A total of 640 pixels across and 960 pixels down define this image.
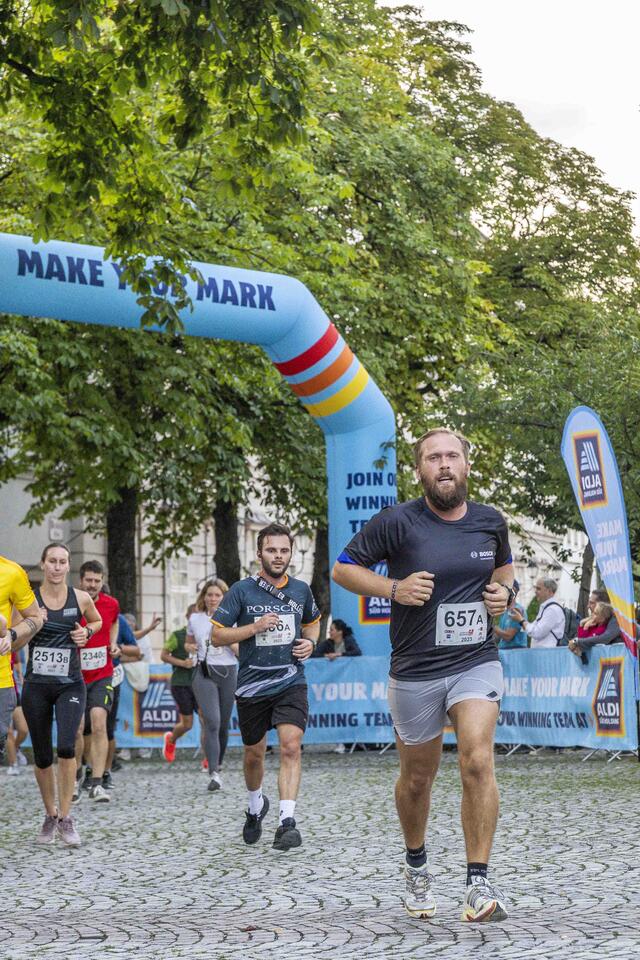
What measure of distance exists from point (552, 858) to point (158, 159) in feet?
50.1

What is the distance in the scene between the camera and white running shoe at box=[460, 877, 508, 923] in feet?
21.4

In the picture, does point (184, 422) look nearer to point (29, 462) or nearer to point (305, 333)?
point (29, 462)

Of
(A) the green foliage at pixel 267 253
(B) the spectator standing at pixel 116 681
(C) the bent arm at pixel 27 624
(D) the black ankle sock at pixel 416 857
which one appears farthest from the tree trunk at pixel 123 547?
(D) the black ankle sock at pixel 416 857

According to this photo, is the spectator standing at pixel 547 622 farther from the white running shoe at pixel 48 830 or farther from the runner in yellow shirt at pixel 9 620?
the runner in yellow shirt at pixel 9 620

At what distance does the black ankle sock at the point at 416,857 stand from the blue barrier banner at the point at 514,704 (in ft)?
30.8

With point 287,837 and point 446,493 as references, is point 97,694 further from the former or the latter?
point 446,493

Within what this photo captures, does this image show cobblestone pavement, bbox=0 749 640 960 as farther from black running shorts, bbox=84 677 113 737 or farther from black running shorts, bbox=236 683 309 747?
black running shorts, bbox=84 677 113 737

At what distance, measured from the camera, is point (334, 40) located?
42.7 feet

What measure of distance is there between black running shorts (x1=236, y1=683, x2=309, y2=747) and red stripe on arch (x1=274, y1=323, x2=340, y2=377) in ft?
26.8

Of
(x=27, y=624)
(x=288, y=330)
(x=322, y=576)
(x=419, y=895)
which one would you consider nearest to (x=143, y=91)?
(x=288, y=330)

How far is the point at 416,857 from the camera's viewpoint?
22.9ft

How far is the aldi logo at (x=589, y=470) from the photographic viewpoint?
1561cm

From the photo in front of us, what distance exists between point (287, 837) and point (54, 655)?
6.90 ft

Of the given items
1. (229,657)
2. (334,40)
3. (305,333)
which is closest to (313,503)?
(305,333)
